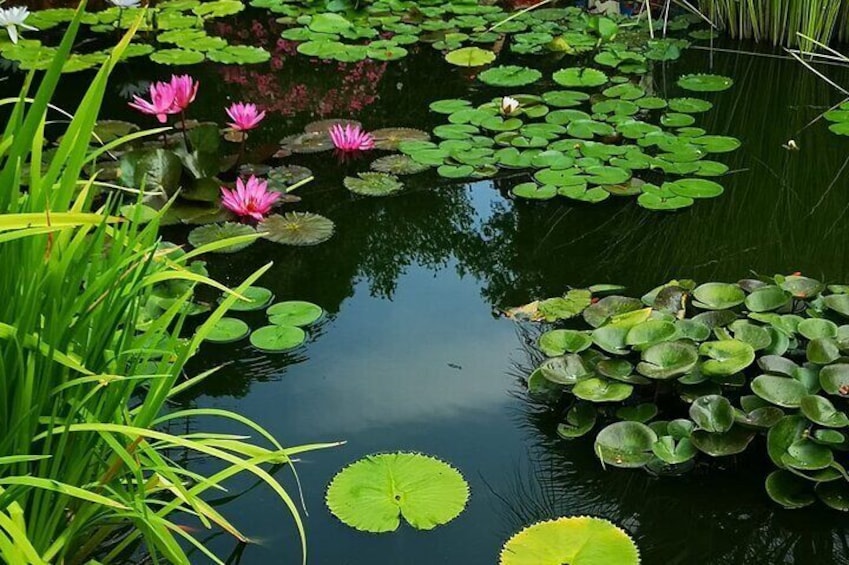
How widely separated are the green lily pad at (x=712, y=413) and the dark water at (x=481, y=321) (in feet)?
0.28

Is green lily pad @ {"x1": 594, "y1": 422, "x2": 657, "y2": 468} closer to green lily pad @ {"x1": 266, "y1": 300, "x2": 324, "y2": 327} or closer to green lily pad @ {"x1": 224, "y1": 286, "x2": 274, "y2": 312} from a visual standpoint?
green lily pad @ {"x1": 266, "y1": 300, "x2": 324, "y2": 327}

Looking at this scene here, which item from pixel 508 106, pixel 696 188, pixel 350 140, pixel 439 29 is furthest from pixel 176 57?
pixel 696 188

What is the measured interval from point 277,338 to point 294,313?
0.12 metres

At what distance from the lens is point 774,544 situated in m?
1.66

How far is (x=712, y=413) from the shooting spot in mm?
1822

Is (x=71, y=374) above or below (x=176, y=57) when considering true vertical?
above

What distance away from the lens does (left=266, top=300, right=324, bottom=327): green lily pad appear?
229cm

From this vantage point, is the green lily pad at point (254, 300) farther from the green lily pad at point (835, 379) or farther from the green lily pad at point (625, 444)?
the green lily pad at point (835, 379)

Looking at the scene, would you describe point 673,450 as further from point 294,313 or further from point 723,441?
point 294,313

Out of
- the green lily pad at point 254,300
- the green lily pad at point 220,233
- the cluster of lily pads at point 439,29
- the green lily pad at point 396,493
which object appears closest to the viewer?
the green lily pad at point 396,493

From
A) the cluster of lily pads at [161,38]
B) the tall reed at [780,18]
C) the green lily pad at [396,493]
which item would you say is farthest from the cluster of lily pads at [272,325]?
the tall reed at [780,18]

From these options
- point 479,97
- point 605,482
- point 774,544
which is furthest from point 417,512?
point 479,97

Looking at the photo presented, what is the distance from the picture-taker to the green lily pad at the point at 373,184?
2.92 meters

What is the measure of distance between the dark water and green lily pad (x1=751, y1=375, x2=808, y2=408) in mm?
129
